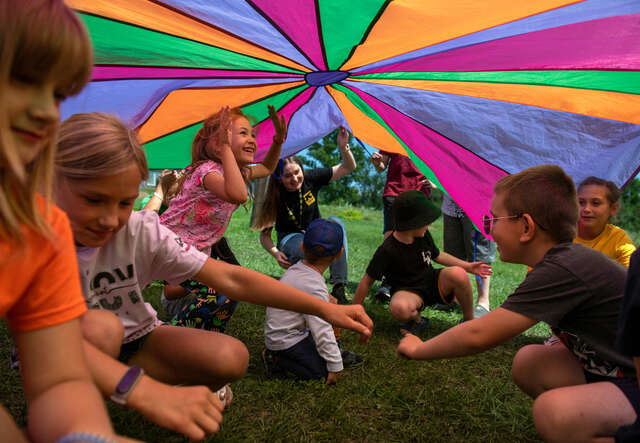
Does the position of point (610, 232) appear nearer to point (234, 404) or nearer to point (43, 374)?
point (234, 404)

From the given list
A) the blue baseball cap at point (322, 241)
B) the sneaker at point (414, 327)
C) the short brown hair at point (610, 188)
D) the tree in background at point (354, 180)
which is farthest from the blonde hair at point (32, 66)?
the tree in background at point (354, 180)

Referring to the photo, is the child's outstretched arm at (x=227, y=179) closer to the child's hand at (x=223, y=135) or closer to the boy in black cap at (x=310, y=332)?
the child's hand at (x=223, y=135)

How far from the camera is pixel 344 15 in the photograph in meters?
2.15

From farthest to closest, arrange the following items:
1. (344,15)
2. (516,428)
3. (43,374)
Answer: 1. (344,15)
2. (516,428)
3. (43,374)

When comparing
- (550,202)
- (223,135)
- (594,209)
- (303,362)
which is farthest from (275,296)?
(594,209)

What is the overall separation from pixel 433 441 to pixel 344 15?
80.6 inches

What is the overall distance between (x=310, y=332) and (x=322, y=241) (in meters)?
0.53

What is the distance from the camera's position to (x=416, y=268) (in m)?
3.23

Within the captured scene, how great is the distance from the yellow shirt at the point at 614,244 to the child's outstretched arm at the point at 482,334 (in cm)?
148

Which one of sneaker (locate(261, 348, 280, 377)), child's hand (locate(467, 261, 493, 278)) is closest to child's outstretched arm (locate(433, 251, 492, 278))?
child's hand (locate(467, 261, 493, 278))

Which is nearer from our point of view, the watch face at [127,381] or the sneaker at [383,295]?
the watch face at [127,381]

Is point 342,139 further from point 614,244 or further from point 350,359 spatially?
point 614,244

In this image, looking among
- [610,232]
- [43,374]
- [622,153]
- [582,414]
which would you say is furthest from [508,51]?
[43,374]

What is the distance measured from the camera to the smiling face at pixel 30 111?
28.4 inches
